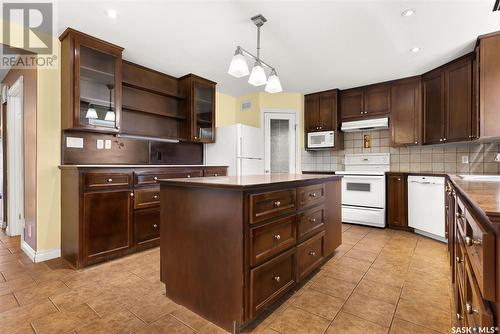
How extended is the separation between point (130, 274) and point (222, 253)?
1.30 metres

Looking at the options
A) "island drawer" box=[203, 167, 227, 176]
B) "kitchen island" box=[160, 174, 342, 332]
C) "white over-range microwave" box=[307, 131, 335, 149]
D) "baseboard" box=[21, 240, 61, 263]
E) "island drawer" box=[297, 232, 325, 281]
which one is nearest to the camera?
"kitchen island" box=[160, 174, 342, 332]

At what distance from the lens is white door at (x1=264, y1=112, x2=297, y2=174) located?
4586mm

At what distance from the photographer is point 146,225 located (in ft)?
9.21

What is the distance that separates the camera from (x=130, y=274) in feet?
7.30

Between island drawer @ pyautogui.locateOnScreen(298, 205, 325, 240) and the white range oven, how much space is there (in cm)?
202

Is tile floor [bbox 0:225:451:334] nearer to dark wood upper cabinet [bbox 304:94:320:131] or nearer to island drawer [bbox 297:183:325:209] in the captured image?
island drawer [bbox 297:183:325:209]

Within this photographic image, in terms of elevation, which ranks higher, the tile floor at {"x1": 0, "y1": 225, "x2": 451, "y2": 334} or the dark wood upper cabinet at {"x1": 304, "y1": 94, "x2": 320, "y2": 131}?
the dark wood upper cabinet at {"x1": 304, "y1": 94, "x2": 320, "y2": 131}

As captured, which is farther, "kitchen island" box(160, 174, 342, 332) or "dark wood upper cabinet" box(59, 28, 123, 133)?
"dark wood upper cabinet" box(59, 28, 123, 133)

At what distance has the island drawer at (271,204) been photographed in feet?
4.72

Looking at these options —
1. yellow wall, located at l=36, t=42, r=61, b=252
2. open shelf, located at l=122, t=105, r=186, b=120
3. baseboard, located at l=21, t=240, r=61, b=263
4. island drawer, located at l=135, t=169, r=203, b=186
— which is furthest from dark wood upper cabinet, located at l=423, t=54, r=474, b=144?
baseboard, located at l=21, t=240, r=61, b=263

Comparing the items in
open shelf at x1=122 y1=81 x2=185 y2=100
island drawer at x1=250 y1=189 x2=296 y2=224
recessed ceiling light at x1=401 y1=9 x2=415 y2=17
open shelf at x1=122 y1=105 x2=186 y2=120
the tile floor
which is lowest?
the tile floor

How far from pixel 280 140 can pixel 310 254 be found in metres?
2.90

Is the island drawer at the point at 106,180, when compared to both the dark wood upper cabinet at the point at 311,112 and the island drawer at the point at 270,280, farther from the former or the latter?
the dark wood upper cabinet at the point at 311,112

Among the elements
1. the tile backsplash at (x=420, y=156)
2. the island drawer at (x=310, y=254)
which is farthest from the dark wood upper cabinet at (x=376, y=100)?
the island drawer at (x=310, y=254)
